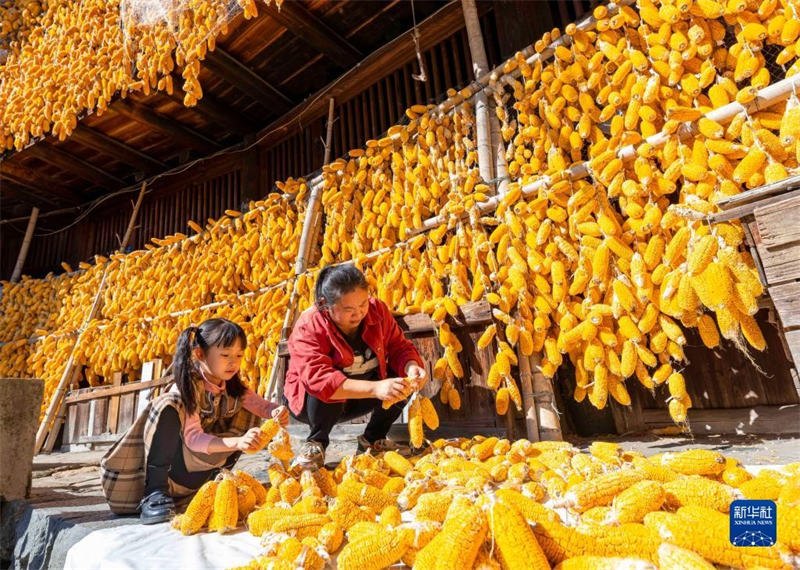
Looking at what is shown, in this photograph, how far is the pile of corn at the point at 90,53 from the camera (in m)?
5.47

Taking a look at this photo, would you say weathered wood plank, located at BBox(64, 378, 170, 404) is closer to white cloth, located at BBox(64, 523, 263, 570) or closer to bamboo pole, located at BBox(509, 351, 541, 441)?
white cloth, located at BBox(64, 523, 263, 570)

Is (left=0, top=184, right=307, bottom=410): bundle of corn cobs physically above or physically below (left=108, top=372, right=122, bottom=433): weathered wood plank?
above

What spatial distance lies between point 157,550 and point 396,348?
6.13 feet

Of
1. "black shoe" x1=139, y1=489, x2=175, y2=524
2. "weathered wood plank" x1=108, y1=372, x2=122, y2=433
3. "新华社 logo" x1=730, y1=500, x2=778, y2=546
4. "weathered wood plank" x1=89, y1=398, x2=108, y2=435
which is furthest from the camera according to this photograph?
"weathered wood plank" x1=89, y1=398, x2=108, y2=435

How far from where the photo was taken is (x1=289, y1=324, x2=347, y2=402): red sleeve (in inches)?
102

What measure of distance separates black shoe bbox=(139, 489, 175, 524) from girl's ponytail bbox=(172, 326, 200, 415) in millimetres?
412

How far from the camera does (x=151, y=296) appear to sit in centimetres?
667

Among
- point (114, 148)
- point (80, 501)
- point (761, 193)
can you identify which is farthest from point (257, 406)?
point (114, 148)

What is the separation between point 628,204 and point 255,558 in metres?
2.81

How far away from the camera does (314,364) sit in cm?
270

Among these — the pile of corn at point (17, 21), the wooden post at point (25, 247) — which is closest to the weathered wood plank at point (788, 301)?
the pile of corn at point (17, 21)

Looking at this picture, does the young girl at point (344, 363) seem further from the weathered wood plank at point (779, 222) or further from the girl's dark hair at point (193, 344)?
the weathered wood plank at point (779, 222)

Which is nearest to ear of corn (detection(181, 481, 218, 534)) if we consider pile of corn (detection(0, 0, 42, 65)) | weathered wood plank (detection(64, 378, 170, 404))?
weathered wood plank (detection(64, 378, 170, 404))

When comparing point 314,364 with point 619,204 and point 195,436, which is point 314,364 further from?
point 619,204
